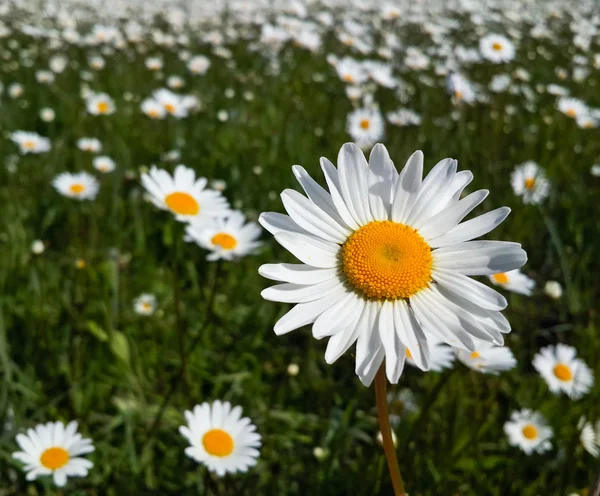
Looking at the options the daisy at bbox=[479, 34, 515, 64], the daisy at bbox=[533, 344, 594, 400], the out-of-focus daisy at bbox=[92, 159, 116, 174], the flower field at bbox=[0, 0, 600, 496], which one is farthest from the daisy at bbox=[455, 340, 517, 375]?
the daisy at bbox=[479, 34, 515, 64]

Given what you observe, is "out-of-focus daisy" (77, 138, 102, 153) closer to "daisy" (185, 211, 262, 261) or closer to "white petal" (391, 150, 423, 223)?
"daisy" (185, 211, 262, 261)

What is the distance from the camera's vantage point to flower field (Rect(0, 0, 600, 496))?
1054 millimetres

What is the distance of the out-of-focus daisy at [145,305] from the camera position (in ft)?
8.08

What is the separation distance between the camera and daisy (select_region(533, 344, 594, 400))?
6.78 ft

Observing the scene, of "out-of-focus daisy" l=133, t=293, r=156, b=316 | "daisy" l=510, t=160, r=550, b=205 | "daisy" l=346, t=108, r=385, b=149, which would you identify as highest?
"daisy" l=510, t=160, r=550, b=205

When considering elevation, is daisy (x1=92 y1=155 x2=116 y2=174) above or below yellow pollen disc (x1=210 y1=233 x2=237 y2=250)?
below

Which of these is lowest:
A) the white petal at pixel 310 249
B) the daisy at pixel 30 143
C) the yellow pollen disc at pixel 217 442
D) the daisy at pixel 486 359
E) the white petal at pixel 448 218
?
the daisy at pixel 30 143

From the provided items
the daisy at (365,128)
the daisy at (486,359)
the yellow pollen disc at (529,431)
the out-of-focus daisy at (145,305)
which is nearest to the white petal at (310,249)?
the daisy at (486,359)

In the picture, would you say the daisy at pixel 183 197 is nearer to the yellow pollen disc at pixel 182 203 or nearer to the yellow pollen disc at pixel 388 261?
the yellow pollen disc at pixel 182 203

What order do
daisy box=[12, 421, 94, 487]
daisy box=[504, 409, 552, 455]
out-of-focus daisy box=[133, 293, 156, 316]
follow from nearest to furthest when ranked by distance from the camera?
daisy box=[12, 421, 94, 487], daisy box=[504, 409, 552, 455], out-of-focus daisy box=[133, 293, 156, 316]

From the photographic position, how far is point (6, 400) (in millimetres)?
1789

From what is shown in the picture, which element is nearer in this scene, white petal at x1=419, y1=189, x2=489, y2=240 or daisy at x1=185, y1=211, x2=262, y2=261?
white petal at x1=419, y1=189, x2=489, y2=240

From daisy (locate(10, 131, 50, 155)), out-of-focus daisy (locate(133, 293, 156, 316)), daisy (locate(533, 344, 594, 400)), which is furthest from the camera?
daisy (locate(10, 131, 50, 155))

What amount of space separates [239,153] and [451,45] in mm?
3477
